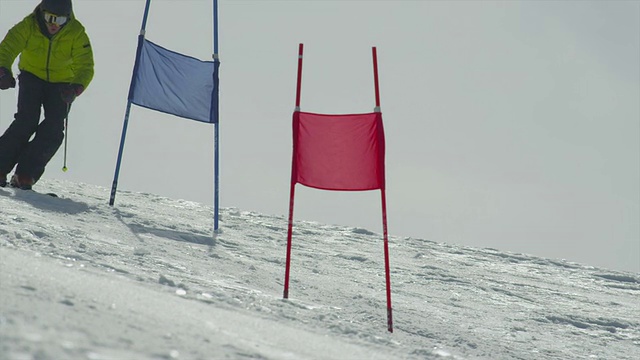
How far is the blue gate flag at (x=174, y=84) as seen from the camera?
26.3ft

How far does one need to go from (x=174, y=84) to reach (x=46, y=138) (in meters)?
1.36

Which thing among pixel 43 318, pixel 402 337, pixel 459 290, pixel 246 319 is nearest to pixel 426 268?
pixel 459 290

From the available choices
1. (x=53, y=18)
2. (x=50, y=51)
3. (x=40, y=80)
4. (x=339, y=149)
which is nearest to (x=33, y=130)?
(x=40, y=80)

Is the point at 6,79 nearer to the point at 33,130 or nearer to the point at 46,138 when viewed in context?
the point at 33,130

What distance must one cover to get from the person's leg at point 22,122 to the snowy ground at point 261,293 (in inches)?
14.5

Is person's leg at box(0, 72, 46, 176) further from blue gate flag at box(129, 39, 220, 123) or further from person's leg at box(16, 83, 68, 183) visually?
blue gate flag at box(129, 39, 220, 123)

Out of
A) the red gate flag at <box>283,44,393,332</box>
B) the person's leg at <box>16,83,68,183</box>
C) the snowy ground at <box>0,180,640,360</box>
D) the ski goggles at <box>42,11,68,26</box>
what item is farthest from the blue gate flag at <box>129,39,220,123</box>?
the red gate flag at <box>283,44,393,332</box>

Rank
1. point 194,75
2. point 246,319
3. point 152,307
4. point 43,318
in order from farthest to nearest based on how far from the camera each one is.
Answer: point 194,75, point 246,319, point 152,307, point 43,318

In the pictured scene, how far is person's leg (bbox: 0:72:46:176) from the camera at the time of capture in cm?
718

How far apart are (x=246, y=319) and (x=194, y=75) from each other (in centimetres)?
492

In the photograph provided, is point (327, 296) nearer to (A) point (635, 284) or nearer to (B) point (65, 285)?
(B) point (65, 285)

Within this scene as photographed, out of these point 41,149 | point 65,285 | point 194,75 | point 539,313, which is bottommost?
point 539,313

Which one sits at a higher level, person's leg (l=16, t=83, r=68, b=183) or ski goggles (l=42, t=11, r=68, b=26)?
ski goggles (l=42, t=11, r=68, b=26)

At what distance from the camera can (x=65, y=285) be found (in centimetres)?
→ 316
